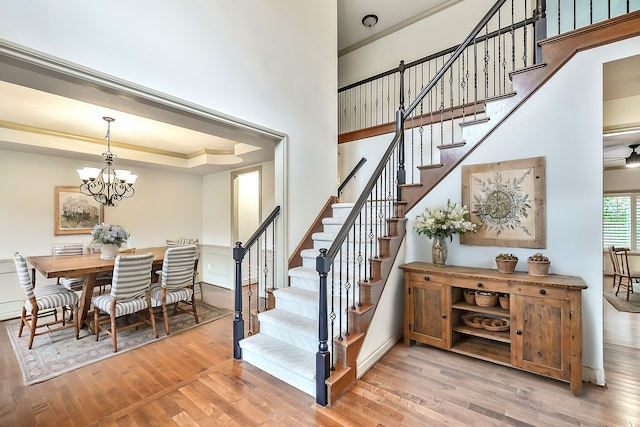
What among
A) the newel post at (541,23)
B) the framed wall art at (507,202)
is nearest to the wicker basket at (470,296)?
the framed wall art at (507,202)

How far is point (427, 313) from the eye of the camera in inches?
109

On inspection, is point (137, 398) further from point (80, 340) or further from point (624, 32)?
point (624, 32)

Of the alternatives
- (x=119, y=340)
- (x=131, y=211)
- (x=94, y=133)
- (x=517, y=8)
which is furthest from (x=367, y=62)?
(x=119, y=340)

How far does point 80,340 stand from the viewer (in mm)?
3238

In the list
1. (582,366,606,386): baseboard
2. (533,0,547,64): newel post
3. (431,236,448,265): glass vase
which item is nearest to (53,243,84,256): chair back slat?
(431,236,448,265): glass vase

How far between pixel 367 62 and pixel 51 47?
16.4 ft

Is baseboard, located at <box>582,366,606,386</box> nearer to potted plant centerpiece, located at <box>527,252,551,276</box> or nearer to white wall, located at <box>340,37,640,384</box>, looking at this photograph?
white wall, located at <box>340,37,640,384</box>

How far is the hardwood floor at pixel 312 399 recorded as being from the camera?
1893mm

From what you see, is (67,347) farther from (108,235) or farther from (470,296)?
(470,296)

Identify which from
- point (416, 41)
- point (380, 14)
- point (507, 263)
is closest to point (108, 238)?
point (507, 263)

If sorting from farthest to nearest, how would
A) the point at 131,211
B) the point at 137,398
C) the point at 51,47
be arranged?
the point at 131,211
the point at 137,398
the point at 51,47

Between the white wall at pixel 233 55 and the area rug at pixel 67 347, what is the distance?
206cm

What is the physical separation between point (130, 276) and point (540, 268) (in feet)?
13.4

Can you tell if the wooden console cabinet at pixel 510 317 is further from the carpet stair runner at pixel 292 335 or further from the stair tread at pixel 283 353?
the stair tread at pixel 283 353
